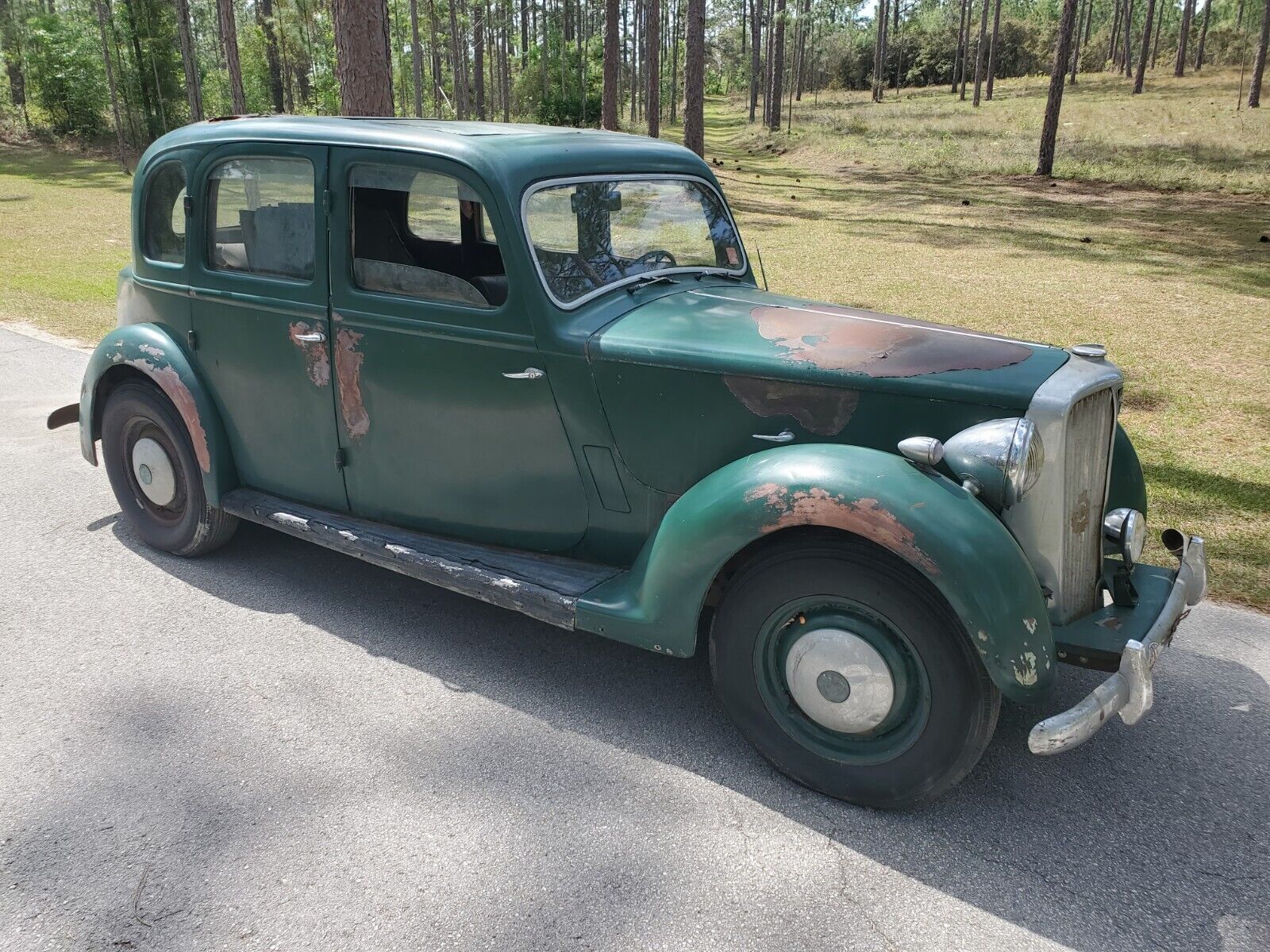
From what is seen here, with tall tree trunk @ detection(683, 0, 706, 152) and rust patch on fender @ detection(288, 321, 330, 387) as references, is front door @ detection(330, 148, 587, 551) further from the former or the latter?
tall tree trunk @ detection(683, 0, 706, 152)

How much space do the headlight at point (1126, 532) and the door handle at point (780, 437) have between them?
108 cm

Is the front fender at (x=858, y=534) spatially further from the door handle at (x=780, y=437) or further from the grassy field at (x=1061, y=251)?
the grassy field at (x=1061, y=251)

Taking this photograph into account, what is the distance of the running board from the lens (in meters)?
3.16

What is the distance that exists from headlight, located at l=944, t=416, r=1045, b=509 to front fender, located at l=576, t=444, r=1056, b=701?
0.29 ft

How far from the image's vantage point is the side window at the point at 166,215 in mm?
4051

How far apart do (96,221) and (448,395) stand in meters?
17.8

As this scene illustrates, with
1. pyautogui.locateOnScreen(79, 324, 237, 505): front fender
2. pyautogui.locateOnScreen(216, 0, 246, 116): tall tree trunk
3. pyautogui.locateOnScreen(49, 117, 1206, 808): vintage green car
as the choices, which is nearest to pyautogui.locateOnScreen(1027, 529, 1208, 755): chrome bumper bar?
pyautogui.locateOnScreen(49, 117, 1206, 808): vintage green car

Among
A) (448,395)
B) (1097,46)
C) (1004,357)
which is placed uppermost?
(1097,46)

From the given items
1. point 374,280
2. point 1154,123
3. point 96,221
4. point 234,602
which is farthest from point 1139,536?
point 1154,123

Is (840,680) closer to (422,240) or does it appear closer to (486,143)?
(486,143)

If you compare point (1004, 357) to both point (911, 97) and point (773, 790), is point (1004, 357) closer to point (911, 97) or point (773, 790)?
point (773, 790)

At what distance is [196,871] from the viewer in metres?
2.49

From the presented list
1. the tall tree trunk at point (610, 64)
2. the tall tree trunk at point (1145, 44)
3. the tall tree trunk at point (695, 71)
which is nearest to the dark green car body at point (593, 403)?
the tall tree trunk at point (695, 71)

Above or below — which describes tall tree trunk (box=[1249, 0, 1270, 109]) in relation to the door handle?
above
